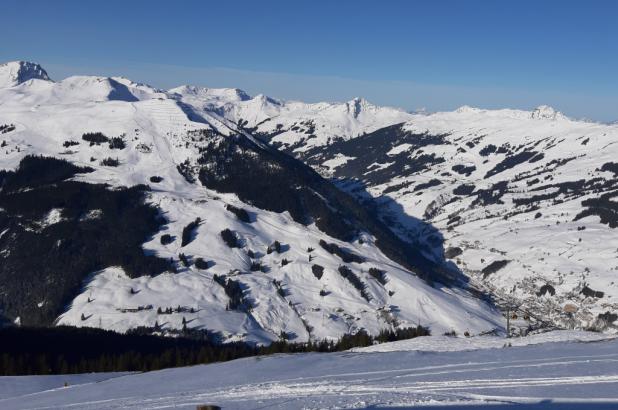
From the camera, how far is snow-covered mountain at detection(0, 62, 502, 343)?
367 ft

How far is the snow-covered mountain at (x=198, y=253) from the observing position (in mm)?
112000

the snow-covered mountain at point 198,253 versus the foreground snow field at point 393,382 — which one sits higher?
the snow-covered mountain at point 198,253

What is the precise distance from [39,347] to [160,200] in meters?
73.8

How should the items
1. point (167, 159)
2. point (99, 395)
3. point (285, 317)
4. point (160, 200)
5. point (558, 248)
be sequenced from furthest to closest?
point (167, 159), point (558, 248), point (160, 200), point (285, 317), point (99, 395)

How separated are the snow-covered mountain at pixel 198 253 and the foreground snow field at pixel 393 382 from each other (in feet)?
225

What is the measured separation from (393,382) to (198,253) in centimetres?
10911

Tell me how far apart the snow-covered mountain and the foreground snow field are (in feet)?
225

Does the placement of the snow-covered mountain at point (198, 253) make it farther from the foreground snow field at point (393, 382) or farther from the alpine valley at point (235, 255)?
the foreground snow field at point (393, 382)

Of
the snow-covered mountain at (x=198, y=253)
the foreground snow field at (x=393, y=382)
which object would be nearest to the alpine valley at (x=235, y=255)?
the snow-covered mountain at (x=198, y=253)

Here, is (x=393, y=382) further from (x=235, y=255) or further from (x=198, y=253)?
(x=198, y=253)

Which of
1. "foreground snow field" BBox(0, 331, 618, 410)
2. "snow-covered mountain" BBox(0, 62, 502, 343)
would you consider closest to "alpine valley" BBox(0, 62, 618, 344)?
"snow-covered mountain" BBox(0, 62, 502, 343)

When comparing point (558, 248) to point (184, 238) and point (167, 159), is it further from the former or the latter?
point (167, 159)

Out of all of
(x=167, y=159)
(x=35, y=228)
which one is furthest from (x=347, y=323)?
(x=167, y=159)

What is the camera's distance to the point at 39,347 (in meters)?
81.0
